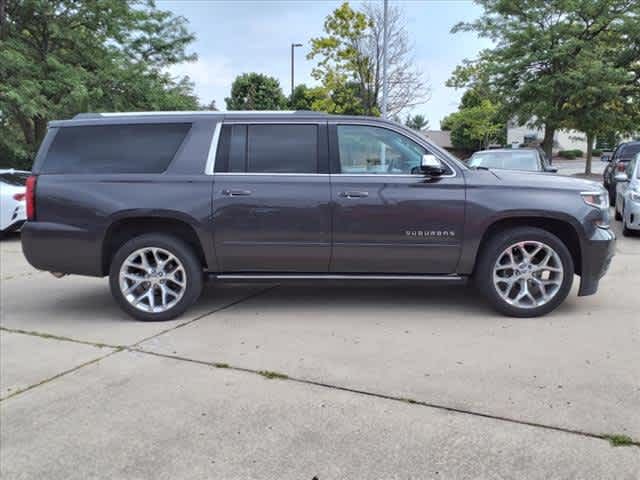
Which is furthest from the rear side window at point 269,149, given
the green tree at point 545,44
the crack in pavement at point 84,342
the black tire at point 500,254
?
the green tree at point 545,44

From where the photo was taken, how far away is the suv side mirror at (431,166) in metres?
4.81

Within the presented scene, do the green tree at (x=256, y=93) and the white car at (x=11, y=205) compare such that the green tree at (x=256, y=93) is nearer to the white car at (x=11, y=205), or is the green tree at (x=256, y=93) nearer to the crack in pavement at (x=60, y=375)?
the white car at (x=11, y=205)

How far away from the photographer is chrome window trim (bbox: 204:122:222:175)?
5.07 m

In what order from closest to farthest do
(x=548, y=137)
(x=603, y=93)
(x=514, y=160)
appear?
1. (x=514, y=160)
2. (x=603, y=93)
3. (x=548, y=137)

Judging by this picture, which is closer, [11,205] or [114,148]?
[114,148]

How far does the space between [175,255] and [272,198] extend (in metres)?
1.02

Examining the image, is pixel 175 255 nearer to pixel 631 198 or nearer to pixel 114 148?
pixel 114 148

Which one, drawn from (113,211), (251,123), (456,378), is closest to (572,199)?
(456,378)

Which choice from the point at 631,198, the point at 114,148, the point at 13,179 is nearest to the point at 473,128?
the point at 631,198

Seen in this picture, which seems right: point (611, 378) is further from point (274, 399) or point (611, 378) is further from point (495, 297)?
point (274, 399)

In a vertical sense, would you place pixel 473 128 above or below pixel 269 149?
above

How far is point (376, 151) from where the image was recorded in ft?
16.8

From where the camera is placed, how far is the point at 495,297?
4984 mm

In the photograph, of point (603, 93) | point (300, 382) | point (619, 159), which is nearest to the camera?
point (300, 382)
